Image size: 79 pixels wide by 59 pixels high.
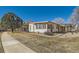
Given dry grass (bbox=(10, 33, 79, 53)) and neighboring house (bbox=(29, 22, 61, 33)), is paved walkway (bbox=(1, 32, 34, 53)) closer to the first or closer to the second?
dry grass (bbox=(10, 33, 79, 53))

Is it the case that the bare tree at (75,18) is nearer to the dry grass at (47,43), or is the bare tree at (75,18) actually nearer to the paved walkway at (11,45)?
the dry grass at (47,43)

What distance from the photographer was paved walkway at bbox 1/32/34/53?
10.1 metres

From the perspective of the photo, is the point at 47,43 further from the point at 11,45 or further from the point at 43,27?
the point at 11,45

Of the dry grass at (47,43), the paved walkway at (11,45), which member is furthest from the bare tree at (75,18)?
the paved walkway at (11,45)

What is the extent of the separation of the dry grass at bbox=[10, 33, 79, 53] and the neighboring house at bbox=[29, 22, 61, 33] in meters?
0.07

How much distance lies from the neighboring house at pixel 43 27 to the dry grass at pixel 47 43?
7 centimetres

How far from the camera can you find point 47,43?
1012cm

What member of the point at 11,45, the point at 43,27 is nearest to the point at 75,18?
the point at 43,27

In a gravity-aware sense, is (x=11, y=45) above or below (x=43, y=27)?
below

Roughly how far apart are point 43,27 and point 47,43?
0.18 metres

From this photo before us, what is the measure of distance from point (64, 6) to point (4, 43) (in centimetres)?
76

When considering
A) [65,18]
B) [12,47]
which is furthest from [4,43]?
[65,18]

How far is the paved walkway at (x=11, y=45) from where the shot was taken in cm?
1009

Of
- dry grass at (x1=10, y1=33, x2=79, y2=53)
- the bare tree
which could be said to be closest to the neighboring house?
dry grass at (x1=10, y1=33, x2=79, y2=53)
